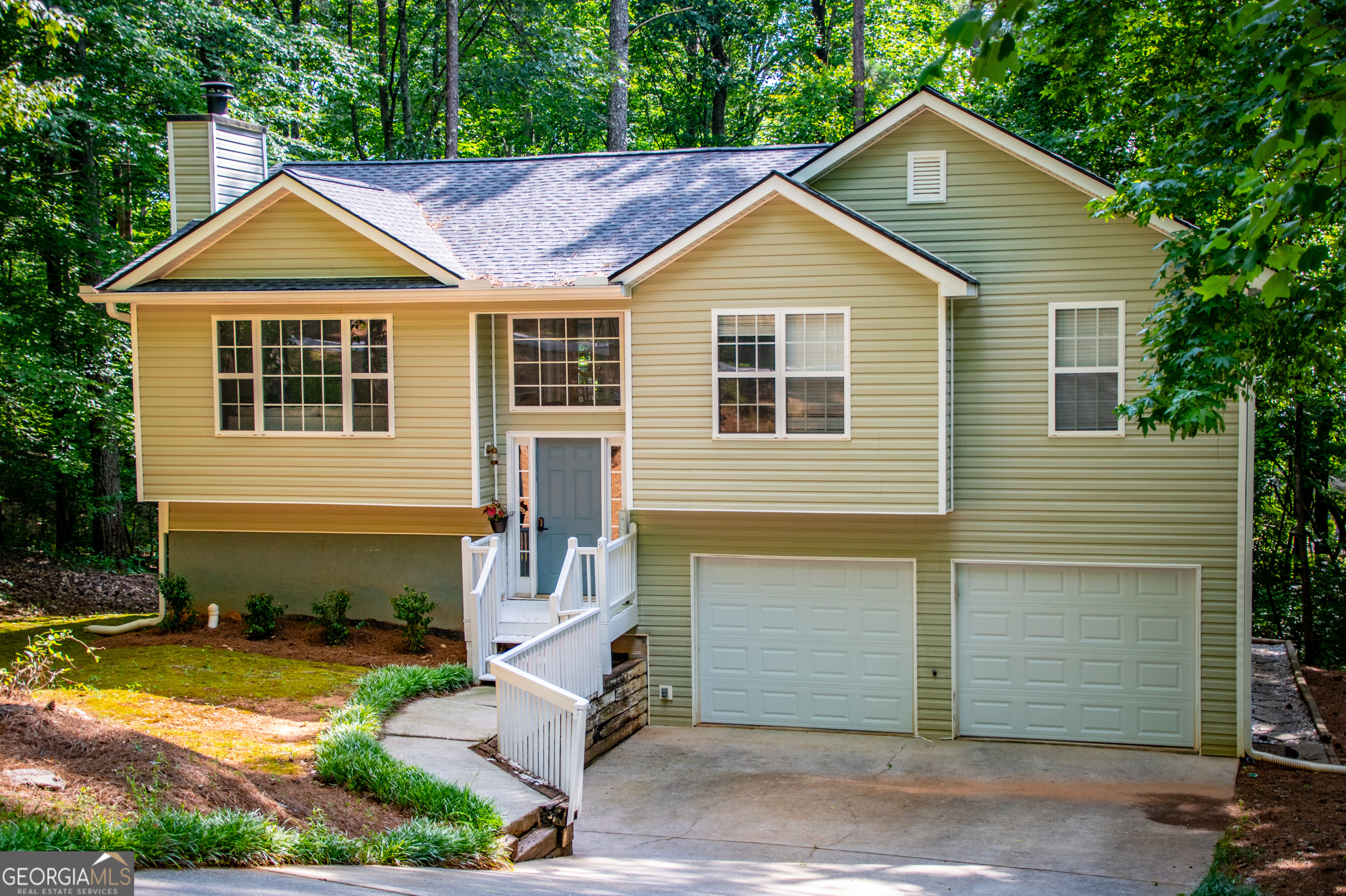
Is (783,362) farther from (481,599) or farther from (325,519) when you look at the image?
(325,519)

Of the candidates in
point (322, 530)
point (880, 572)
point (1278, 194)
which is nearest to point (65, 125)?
point (322, 530)

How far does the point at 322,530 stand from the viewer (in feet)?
45.6

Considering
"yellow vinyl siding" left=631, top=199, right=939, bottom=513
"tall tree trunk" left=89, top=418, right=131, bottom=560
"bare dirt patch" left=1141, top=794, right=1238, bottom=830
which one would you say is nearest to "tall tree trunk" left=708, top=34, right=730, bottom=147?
"tall tree trunk" left=89, top=418, right=131, bottom=560

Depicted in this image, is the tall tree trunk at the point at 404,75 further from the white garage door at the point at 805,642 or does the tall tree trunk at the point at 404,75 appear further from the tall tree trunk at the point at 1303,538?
the tall tree trunk at the point at 1303,538

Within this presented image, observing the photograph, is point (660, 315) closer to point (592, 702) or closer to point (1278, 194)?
point (592, 702)

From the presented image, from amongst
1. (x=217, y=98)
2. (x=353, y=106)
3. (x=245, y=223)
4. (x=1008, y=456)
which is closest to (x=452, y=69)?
(x=353, y=106)

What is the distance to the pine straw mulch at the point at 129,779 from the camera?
614 cm

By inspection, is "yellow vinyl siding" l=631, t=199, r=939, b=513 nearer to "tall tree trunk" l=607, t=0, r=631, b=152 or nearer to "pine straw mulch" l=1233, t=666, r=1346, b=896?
"pine straw mulch" l=1233, t=666, r=1346, b=896

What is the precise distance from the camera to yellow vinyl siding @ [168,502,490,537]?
13.6 metres

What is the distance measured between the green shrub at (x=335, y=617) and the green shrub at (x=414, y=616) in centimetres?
67

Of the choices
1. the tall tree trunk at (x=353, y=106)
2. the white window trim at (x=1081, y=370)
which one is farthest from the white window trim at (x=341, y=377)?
the tall tree trunk at (x=353, y=106)

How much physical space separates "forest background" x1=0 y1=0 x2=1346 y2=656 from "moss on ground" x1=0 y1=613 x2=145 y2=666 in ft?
13.1

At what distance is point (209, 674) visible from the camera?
1152cm

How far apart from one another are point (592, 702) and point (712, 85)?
22.4 meters
